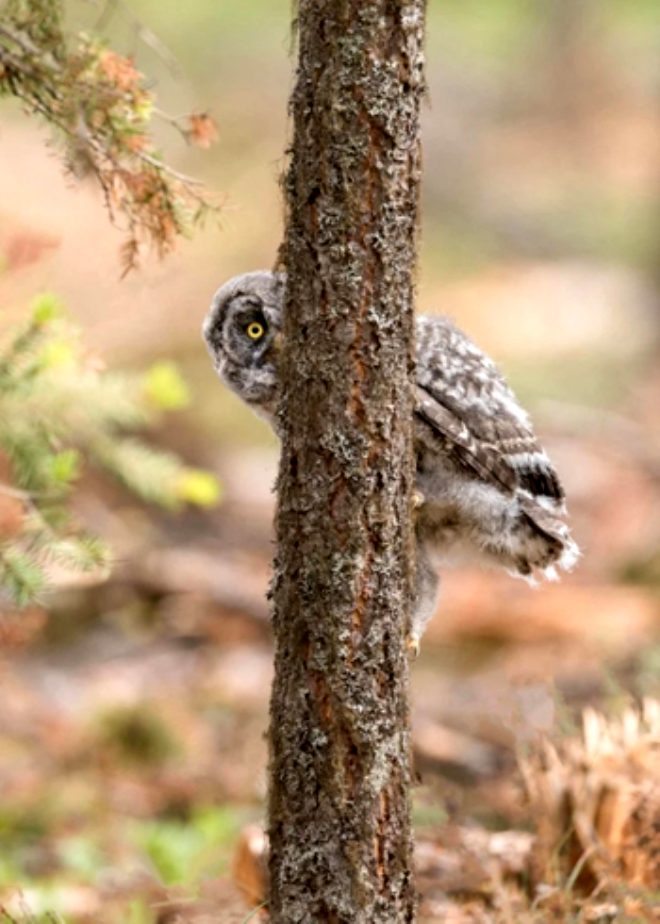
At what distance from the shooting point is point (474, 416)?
184 inches

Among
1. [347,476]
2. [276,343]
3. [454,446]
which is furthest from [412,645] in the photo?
[276,343]

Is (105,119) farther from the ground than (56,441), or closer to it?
farther from the ground

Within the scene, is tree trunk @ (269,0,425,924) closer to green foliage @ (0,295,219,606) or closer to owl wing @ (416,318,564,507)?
owl wing @ (416,318,564,507)

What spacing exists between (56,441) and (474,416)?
1.51 m

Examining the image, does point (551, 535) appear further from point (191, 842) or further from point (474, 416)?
point (191, 842)

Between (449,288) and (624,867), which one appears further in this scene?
(449,288)

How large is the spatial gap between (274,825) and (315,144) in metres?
1.63

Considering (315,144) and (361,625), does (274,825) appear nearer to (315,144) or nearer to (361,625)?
(361,625)

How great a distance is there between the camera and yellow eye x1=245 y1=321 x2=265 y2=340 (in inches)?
173

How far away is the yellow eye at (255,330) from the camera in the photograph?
4398 millimetres

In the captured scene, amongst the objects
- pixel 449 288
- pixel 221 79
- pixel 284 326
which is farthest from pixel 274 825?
pixel 221 79

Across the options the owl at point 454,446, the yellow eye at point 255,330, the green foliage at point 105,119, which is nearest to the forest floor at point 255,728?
the owl at point 454,446

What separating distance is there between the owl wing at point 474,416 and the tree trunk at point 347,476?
961 millimetres

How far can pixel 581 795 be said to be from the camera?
5.02 m
